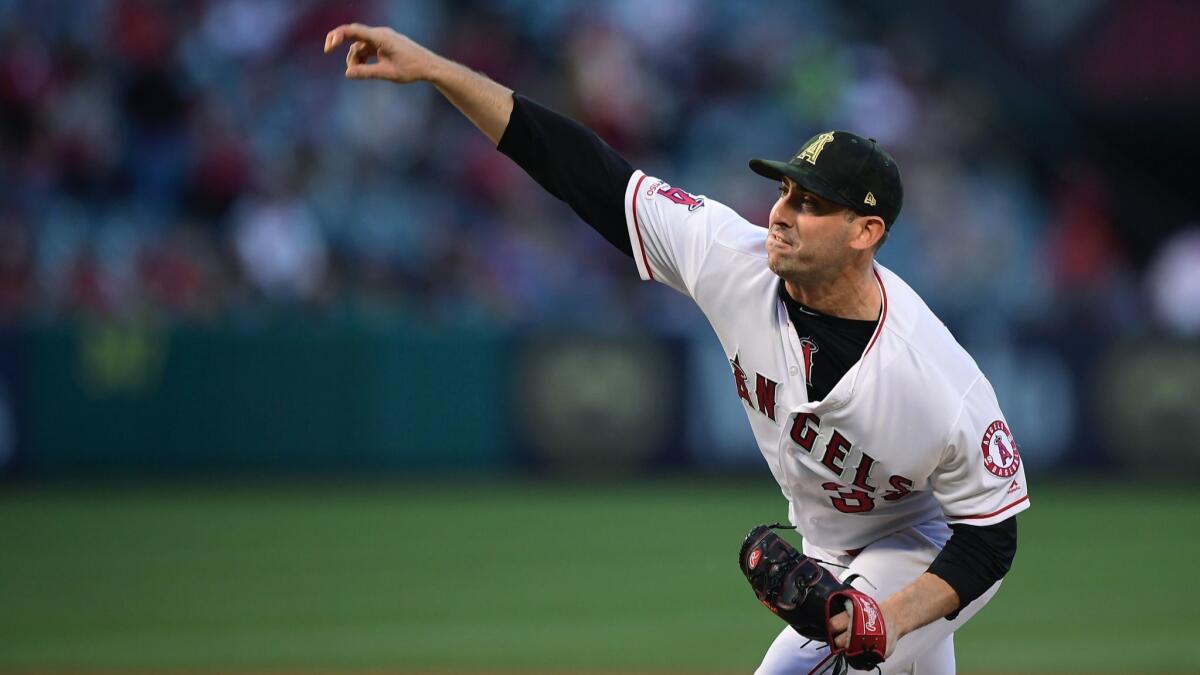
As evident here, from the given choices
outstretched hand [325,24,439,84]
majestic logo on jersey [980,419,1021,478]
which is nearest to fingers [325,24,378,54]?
outstretched hand [325,24,439,84]

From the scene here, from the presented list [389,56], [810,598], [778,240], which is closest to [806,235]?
[778,240]

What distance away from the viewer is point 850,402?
4.36m

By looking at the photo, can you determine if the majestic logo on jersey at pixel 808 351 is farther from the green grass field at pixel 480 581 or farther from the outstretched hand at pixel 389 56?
the green grass field at pixel 480 581

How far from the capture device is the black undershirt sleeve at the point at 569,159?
470cm

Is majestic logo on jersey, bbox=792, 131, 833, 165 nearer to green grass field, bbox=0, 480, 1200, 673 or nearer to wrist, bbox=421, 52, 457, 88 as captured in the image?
wrist, bbox=421, 52, 457, 88

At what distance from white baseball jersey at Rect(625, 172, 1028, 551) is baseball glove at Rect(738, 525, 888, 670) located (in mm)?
336

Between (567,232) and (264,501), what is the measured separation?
3.98 m

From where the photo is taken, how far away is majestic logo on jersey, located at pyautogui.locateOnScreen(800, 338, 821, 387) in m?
4.44

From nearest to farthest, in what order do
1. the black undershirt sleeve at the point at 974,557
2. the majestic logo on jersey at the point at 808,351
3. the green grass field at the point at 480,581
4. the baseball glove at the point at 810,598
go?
1. the baseball glove at the point at 810,598
2. the black undershirt sleeve at the point at 974,557
3. the majestic logo on jersey at the point at 808,351
4. the green grass field at the point at 480,581

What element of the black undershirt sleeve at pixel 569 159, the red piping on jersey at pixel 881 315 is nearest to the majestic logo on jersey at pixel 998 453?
the red piping on jersey at pixel 881 315

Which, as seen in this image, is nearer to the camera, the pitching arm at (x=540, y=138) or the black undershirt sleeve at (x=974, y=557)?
the black undershirt sleeve at (x=974, y=557)

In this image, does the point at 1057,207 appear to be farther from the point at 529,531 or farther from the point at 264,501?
the point at 264,501

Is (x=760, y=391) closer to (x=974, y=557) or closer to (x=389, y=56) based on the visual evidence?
(x=974, y=557)

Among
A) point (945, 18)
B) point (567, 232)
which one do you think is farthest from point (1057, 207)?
point (567, 232)
